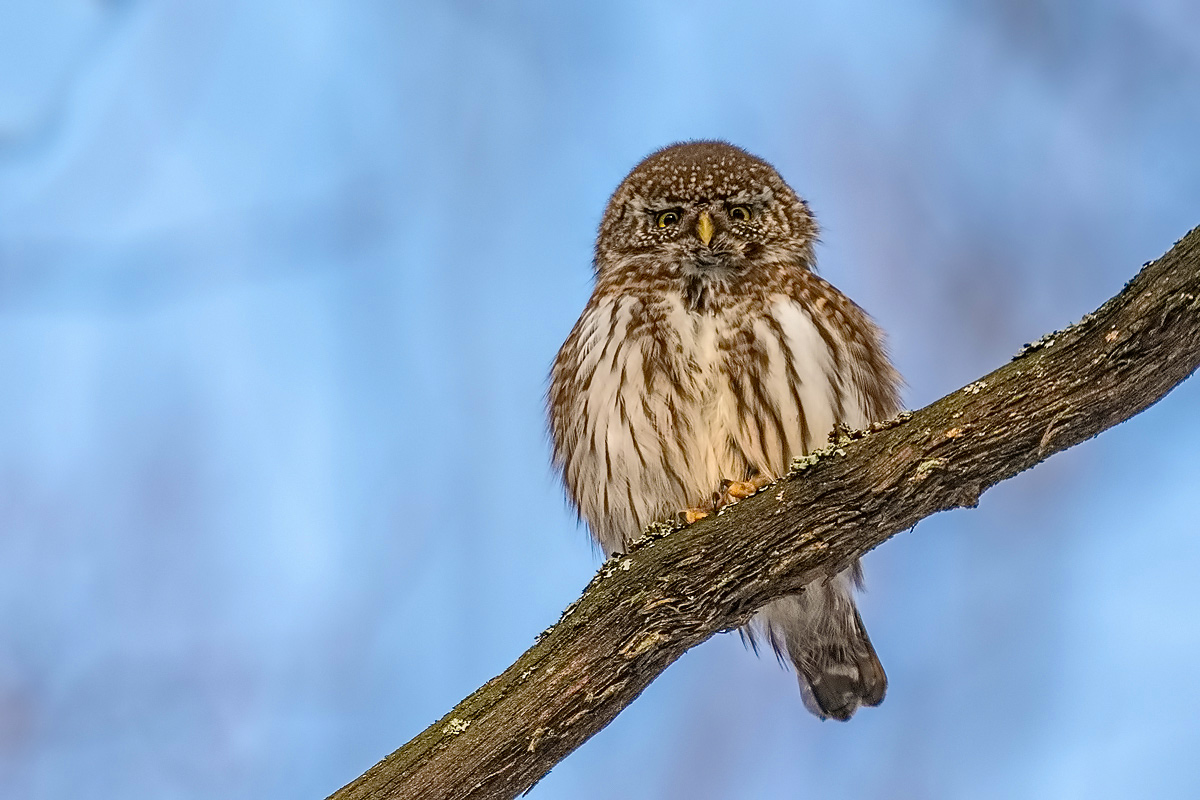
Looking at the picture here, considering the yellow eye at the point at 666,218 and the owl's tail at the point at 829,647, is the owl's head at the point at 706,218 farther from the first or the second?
the owl's tail at the point at 829,647

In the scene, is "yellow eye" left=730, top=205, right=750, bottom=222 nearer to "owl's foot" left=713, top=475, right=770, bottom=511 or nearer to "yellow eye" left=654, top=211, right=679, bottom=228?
"yellow eye" left=654, top=211, right=679, bottom=228

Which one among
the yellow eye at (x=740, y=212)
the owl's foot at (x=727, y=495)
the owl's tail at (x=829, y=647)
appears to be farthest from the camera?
the yellow eye at (x=740, y=212)

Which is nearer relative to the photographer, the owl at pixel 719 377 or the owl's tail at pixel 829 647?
the owl at pixel 719 377

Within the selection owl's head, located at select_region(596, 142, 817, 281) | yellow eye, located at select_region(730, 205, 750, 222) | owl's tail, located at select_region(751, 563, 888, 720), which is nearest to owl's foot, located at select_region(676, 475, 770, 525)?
owl's tail, located at select_region(751, 563, 888, 720)

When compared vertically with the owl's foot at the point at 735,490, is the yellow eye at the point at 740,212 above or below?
above

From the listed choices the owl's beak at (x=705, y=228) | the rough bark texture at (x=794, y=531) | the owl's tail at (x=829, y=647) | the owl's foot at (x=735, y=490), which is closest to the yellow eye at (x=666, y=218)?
the owl's beak at (x=705, y=228)

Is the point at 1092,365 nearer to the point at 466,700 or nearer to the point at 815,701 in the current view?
the point at 466,700
